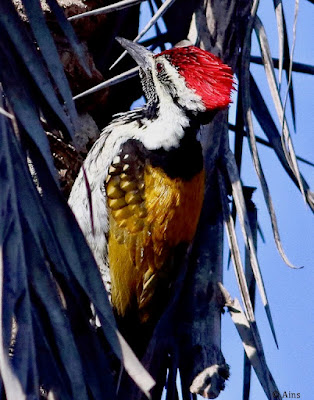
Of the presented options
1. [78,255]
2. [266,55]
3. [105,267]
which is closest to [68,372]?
[78,255]

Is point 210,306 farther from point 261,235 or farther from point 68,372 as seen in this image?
point 68,372

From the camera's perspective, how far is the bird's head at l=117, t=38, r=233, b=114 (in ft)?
10.1

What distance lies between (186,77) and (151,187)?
452 millimetres

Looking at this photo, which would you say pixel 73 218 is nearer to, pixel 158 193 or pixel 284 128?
pixel 284 128

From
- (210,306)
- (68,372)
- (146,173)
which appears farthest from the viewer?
(146,173)

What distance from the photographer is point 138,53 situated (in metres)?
3.38

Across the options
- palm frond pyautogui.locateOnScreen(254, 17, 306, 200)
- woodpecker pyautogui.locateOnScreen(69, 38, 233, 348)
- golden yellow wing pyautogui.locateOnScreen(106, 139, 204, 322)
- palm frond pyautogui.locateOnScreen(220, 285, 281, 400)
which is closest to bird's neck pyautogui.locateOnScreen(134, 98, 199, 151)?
woodpecker pyautogui.locateOnScreen(69, 38, 233, 348)

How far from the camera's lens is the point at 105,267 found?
10.7 ft

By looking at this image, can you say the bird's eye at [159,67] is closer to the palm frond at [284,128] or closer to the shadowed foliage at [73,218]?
the shadowed foliage at [73,218]

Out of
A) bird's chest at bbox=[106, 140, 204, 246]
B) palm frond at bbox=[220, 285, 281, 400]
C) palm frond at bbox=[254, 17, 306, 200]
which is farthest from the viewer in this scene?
bird's chest at bbox=[106, 140, 204, 246]

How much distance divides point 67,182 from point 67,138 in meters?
0.20

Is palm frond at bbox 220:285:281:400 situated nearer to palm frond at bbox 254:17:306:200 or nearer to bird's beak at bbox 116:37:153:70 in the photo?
palm frond at bbox 254:17:306:200

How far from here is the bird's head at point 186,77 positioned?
3.08 meters

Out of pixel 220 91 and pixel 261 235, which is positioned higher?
pixel 220 91
